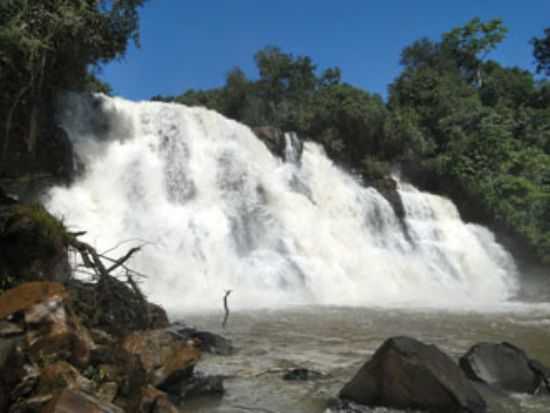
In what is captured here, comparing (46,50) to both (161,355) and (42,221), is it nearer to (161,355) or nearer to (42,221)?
(42,221)

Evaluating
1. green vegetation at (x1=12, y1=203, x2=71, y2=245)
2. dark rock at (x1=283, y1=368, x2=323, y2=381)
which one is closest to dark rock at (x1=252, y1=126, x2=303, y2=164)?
dark rock at (x1=283, y1=368, x2=323, y2=381)

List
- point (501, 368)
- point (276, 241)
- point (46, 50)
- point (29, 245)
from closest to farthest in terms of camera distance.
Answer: point (29, 245)
point (501, 368)
point (46, 50)
point (276, 241)

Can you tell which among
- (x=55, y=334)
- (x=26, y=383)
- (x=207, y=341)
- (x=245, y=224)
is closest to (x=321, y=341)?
(x=207, y=341)

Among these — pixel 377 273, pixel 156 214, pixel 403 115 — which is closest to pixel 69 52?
pixel 156 214

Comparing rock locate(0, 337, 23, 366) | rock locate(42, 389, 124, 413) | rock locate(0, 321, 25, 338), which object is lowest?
rock locate(42, 389, 124, 413)

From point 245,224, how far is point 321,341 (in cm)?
993

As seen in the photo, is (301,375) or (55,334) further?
(301,375)

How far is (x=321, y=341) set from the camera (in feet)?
30.5

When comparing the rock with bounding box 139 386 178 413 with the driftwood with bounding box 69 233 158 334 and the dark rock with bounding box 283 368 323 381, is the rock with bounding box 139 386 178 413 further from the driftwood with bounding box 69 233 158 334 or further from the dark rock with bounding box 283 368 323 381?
the dark rock with bounding box 283 368 323 381

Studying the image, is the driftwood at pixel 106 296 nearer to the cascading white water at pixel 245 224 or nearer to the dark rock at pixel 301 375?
the dark rock at pixel 301 375

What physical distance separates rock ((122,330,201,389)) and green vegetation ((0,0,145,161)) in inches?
409

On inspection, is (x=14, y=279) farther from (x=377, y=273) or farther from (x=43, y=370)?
(x=377, y=273)

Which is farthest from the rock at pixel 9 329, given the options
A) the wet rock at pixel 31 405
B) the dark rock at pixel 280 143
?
the dark rock at pixel 280 143

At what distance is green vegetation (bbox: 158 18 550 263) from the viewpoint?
25094 mm
